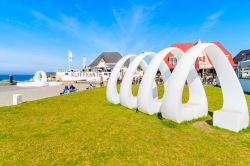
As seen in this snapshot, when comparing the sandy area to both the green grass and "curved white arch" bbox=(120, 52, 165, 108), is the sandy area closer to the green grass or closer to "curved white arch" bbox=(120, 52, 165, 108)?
the green grass

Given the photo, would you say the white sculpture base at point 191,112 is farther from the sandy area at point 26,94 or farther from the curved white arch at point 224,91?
the sandy area at point 26,94

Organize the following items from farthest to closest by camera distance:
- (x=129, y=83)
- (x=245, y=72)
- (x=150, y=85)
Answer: (x=245, y=72), (x=129, y=83), (x=150, y=85)

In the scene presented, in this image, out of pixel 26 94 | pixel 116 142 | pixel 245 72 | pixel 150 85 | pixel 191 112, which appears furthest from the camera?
pixel 245 72

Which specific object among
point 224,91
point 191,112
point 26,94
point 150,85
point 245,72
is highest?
point 245,72

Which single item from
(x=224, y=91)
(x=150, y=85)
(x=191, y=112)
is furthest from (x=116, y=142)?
(x=224, y=91)

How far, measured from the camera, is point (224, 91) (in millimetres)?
8109

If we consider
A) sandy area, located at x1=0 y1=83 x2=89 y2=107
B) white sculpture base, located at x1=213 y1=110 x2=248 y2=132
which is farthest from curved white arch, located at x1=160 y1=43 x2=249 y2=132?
sandy area, located at x1=0 y1=83 x2=89 y2=107

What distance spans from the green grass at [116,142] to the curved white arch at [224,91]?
17.4 inches

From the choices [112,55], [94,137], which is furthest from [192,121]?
[112,55]

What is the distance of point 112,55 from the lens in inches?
2157

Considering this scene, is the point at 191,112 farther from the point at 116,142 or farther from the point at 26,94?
the point at 26,94

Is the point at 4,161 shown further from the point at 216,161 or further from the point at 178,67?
the point at 178,67

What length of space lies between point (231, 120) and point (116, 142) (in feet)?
15.5

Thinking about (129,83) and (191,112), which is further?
(129,83)
